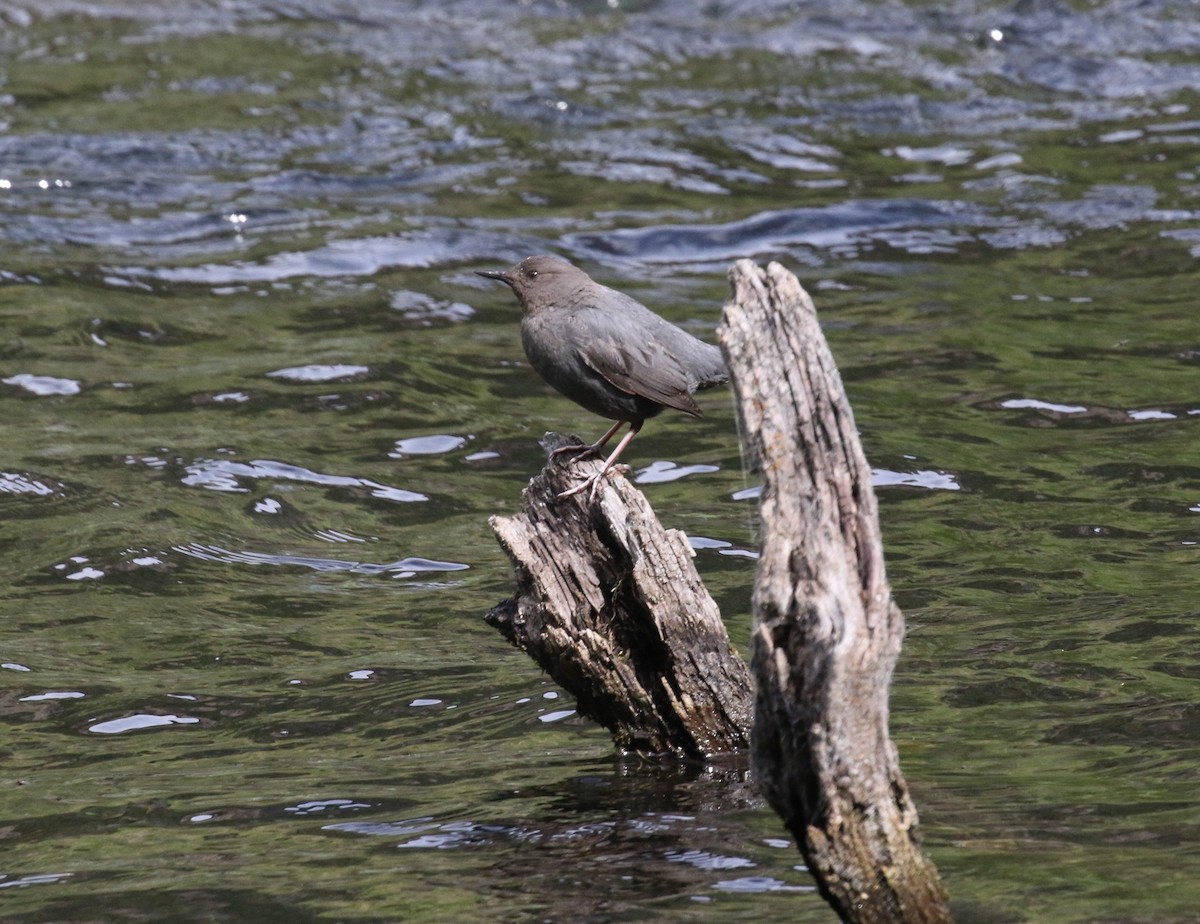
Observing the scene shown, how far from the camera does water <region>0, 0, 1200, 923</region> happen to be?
512 centimetres

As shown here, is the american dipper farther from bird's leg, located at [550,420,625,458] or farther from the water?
the water

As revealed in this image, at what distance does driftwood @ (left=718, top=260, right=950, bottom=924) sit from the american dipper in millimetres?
2492

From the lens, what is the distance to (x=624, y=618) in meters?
5.48

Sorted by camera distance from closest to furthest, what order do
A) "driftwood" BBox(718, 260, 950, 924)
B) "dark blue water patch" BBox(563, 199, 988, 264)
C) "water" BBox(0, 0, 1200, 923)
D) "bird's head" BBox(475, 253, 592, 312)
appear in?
"driftwood" BBox(718, 260, 950, 924) → "water" BBox(0, 0, 1200, 923) → "bird's head" BBox(475, 253, 592, 312) → "dark blue water patch" BBox(563, 199, 988, 264)

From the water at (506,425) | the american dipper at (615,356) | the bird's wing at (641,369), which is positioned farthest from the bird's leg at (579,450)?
the water at (506,425)

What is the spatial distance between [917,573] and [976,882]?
3.34 m

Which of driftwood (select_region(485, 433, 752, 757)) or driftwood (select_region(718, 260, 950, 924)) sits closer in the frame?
driftwood (select_region(718, 260, 950, 924))

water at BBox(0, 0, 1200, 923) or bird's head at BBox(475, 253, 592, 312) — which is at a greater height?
bird's head at BBox(475, 253, 592, 312)

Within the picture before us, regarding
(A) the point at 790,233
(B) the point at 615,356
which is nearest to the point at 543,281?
(B) the point at 615,356

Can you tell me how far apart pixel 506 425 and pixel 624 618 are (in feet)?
15.9

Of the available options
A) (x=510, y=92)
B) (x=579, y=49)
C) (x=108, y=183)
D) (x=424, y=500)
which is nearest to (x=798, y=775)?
(x=424, y=500)

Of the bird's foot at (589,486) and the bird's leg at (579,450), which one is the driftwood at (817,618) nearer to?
the bird's foot at (589,486)

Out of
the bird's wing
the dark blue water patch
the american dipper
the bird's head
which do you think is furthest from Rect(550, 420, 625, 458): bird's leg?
the dark blue water patch

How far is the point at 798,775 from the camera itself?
3.71 metres
